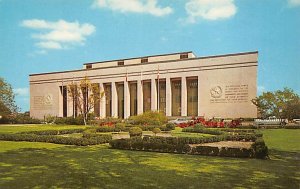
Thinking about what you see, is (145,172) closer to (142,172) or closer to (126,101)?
(142,172)

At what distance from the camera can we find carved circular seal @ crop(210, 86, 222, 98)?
45062 mm

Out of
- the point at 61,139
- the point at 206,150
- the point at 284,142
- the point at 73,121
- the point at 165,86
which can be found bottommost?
the point at 73,121

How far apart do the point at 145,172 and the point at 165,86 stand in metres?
44.7

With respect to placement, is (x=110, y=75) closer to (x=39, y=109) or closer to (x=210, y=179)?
(x=39, y=109)

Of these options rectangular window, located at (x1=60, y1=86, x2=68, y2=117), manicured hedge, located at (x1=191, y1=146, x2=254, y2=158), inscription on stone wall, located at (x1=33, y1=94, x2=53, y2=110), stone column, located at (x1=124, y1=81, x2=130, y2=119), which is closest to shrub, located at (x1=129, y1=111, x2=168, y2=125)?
stone column, located at (x1=124, y1=81, x2=130, y2=119)

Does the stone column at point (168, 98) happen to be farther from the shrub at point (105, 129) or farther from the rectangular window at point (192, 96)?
the shrub at point (105, 129)

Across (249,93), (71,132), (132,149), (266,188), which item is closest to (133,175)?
(266,188)

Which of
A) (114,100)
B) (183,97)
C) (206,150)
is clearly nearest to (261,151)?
(206,150)

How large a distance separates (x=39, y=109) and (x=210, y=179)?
63.7 metres

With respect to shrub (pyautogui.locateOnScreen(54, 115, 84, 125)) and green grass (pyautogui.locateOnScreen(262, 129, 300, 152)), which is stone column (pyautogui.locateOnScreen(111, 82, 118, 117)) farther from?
green grass (pyautogui.locateOnScreen(262, 129, 300, 152))

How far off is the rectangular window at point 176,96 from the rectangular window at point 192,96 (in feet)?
5.63

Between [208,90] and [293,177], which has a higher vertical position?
[208,90]

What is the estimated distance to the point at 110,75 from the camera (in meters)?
56.5

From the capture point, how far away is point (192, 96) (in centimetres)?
4975
